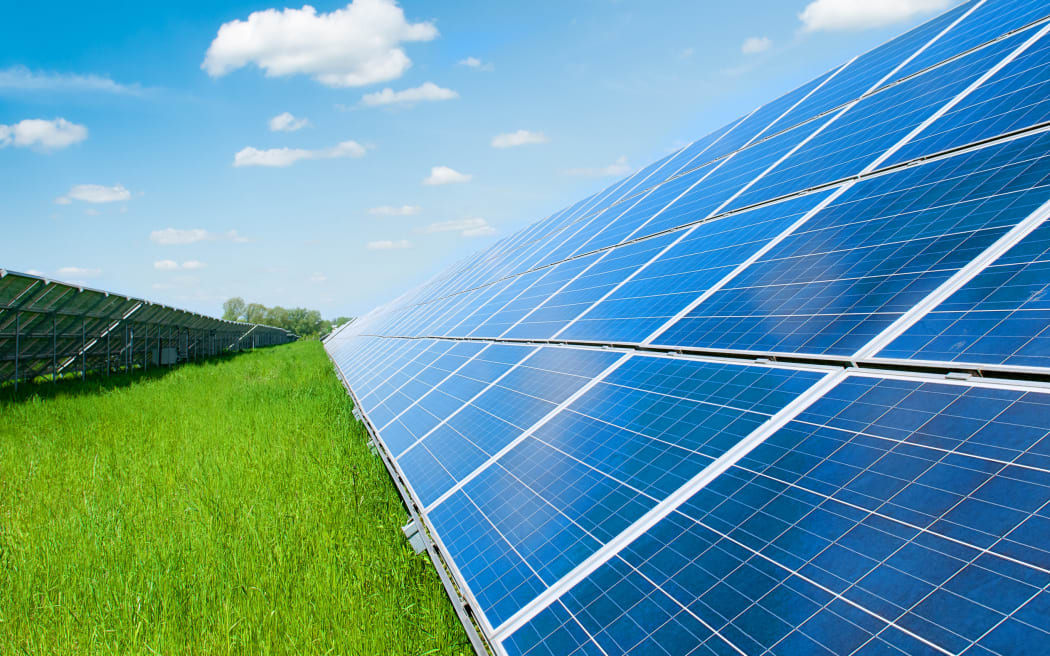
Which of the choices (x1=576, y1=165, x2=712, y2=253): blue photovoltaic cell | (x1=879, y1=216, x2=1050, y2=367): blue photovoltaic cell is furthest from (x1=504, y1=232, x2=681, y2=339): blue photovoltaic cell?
(x1=879, y1=216, x2=1050, y2=367): blue photovoltaic cell

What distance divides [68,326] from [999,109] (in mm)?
28995

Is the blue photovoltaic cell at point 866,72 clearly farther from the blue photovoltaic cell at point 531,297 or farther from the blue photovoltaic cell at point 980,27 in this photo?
the blue photovoltaic cell at point 531,297

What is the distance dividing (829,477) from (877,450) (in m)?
0.27

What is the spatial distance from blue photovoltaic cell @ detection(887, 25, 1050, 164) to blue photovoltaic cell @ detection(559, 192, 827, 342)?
1125 mm

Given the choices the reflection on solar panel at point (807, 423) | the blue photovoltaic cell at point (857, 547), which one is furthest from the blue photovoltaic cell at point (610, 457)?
the blue photovoltaic cell at point (857, 547)

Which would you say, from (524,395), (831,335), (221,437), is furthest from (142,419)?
(831,335)

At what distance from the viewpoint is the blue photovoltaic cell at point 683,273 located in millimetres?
6074

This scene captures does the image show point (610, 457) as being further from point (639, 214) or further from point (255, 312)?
point (255, 312)

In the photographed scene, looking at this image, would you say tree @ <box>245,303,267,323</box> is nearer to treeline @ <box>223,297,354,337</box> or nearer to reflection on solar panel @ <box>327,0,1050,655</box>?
treeline @ <box>223,297,354,337</box>

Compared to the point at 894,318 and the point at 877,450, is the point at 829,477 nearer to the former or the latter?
the point at 877,450

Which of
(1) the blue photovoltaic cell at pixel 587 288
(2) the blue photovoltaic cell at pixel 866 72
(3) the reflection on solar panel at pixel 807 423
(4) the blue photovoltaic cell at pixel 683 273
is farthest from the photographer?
(2) the blue photovoltaic cell at pixel 866 72

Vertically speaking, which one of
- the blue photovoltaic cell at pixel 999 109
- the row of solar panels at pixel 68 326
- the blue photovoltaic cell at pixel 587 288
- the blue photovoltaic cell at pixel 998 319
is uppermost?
the row of solar panels at pixel 68 326

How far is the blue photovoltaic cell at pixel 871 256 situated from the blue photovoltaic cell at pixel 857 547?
0.89 meters

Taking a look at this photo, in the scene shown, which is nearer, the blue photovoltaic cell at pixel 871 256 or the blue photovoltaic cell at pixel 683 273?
the blue photovoltaic cell at pixel 871 256
